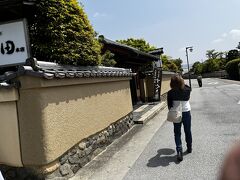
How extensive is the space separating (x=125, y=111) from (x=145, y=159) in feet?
13.3

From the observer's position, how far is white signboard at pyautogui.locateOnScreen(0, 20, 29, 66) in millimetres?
6434

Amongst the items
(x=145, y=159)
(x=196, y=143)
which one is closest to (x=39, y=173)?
(x=145, y=159)

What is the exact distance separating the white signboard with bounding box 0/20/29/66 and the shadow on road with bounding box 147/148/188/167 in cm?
327

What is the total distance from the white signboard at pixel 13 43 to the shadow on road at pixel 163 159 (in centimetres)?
327

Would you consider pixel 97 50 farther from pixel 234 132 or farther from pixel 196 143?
pixel 234 132

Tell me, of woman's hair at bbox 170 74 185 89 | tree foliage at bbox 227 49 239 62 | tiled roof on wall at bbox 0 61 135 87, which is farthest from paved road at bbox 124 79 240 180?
tree foliage at bbox 227 49 239 62

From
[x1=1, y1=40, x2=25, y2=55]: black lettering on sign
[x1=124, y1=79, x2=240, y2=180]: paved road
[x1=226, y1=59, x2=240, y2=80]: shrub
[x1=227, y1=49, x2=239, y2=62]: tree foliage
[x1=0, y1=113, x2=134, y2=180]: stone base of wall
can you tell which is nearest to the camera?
[x1=0, y1=113, x2=134, y2=180]: stone base of wall

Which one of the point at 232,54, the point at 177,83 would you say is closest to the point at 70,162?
the point at 177,83

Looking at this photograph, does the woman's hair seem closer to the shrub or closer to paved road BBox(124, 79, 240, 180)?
paved road BBox(124, 79, 240, 180)

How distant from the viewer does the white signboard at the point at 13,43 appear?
6.43m

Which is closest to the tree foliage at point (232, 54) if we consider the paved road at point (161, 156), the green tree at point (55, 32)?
the paved road at point (161, 156)

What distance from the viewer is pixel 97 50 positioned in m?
8.59

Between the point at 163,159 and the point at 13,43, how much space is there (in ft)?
12.6

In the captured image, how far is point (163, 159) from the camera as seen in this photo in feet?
23.5
